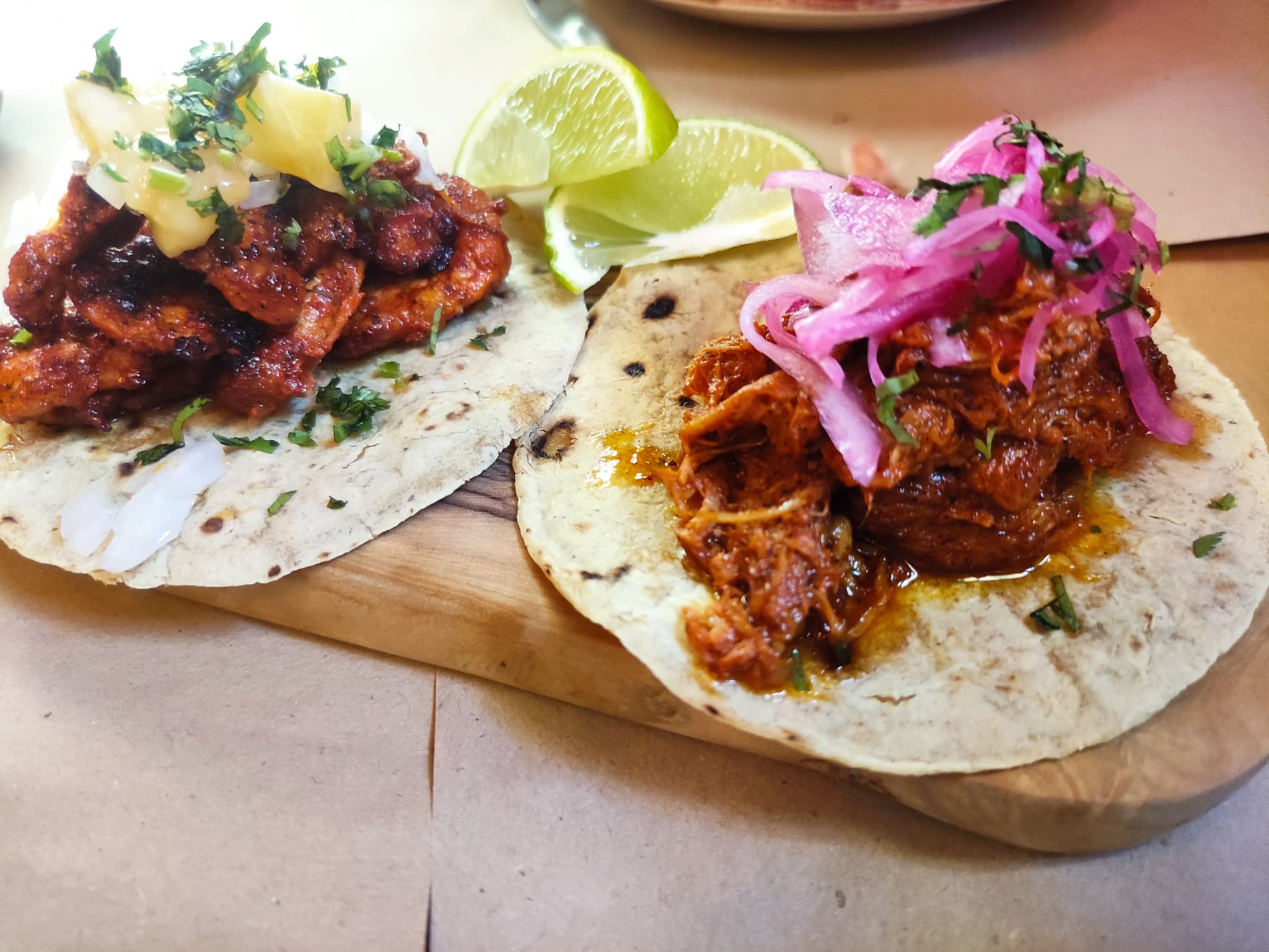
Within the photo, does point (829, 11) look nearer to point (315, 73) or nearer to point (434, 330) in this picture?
point (315, 73)

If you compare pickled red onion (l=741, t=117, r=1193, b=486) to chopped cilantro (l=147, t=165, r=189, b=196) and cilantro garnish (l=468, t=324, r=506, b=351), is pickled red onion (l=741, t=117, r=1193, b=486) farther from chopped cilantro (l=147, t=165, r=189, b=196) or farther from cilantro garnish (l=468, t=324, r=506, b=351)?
chopped cilantro (l=147, t=165, r=189, b=196)

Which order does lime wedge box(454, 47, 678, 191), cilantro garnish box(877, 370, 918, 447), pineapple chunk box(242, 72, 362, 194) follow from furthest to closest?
lime wedge box(454, 47, 678, 191) → pineapple chunk box(242, 72, 362, 194) → cilantro garnish box(877, 370, 918, 447)

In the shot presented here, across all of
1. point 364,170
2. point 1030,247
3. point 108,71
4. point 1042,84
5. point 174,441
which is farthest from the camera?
point 1042,84

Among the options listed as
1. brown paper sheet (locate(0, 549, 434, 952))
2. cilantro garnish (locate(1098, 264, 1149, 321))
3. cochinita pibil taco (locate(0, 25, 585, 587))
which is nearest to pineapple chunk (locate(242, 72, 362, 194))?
cochinita pibil taco (locate(0, 25, 585, 587))

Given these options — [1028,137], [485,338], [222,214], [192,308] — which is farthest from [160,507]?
[1028,137]

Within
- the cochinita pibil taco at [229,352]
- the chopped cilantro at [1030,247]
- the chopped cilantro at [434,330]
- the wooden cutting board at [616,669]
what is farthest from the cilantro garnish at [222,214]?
the chopped cilantro at [1030,247]
